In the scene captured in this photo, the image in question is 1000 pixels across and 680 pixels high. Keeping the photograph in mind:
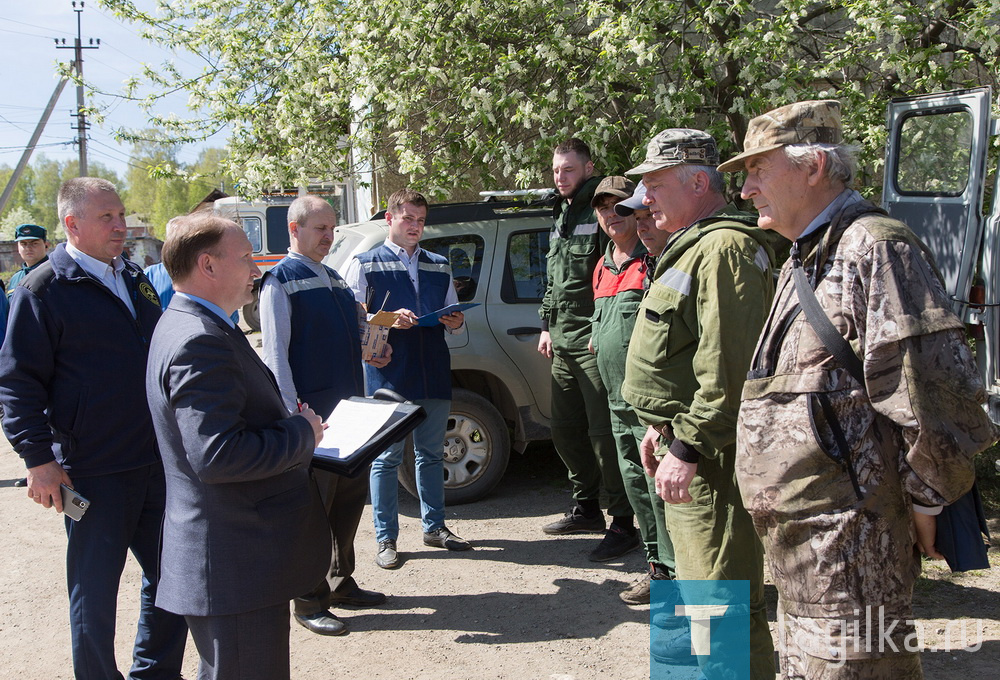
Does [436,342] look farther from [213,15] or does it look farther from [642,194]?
[213,15]

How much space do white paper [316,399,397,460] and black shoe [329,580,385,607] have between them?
1.75 meters

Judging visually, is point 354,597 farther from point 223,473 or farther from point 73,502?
point 223,473

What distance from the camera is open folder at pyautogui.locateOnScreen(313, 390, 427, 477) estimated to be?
9.27 ft

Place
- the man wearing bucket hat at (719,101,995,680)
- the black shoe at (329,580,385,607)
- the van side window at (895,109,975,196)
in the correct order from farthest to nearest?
the van side window at (895,109,975,196) < the black shoe at (329,580,385,607) < the man wearing bucket hat at (719,101,995,680)

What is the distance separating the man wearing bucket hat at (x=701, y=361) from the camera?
9.38 feet

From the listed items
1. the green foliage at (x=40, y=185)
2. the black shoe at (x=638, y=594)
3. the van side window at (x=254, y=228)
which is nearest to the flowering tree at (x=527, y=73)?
the black shoe at (x=638, y=594)

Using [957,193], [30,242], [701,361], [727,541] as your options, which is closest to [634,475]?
[727,541]

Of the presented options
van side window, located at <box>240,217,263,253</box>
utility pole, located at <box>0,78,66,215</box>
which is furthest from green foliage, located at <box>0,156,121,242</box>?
van side window, located at <box>240,217,263,253</box>

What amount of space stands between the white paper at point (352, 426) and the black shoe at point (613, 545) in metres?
2.39

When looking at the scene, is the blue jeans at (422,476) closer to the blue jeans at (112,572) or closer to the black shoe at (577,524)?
the black shoe at (577,524)

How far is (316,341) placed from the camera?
13.8ft

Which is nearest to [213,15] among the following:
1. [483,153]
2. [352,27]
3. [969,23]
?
[352,27]

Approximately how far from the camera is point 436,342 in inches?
202

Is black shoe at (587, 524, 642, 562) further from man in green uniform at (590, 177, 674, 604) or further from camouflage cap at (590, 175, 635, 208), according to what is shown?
→ camouflage cap at (590, 175, 635, 208)
